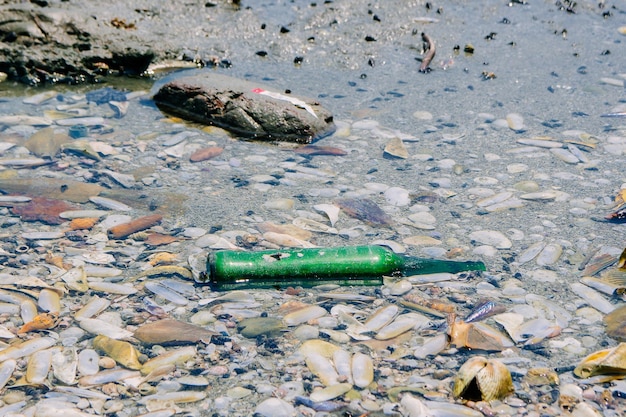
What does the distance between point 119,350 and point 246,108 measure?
2318 mm

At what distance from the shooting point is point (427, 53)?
19.3 feet

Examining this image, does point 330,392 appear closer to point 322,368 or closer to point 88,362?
point 322,368

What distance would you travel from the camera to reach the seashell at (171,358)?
275cm

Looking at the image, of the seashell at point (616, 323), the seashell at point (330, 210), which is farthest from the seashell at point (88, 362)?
the seashell at point (616, 323)

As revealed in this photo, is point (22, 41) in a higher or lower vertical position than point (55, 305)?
higher

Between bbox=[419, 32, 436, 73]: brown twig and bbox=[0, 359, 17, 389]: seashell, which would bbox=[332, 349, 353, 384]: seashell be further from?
bbox=[419, 32, 436, 73]: brown twig

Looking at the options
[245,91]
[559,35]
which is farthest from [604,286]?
[559,35]

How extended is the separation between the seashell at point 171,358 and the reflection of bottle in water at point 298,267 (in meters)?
0.43

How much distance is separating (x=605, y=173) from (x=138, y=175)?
2552 mm

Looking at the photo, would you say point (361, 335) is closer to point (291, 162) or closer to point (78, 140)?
point (291, 162)

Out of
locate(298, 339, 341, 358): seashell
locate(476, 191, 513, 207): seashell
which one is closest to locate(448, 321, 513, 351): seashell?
locate(298, 339, 341, 358): seashell

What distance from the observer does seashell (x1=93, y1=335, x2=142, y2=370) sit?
109 inches

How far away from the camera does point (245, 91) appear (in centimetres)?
494

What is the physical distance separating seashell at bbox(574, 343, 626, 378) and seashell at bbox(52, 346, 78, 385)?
5.75 feet
